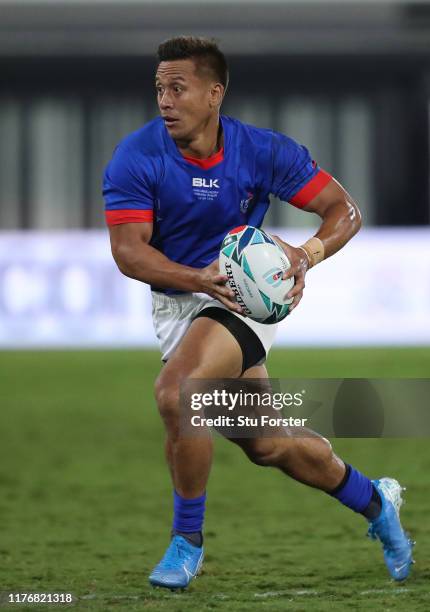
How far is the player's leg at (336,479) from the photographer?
200 inches

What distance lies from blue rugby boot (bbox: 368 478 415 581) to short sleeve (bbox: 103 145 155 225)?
55.5 inches

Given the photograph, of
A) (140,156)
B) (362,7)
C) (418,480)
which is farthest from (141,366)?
(140,156)

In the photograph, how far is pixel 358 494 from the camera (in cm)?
519

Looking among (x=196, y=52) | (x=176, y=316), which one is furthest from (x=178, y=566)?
(x=196, y=52)

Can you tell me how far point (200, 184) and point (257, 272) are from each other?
21.0 inches

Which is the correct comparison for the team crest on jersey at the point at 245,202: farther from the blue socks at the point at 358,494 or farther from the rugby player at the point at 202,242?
the blue socks at the point at 358,494

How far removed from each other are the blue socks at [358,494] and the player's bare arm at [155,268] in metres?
0.85

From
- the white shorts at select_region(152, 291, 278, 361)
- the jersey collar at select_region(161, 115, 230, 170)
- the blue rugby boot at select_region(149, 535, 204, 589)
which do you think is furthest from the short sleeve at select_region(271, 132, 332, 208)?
the blue rugby boot at select_region(149, 535, 204, 589)

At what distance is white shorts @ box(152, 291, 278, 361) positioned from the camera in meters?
5.15

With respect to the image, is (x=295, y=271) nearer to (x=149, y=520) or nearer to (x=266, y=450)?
(x=266, y=450)

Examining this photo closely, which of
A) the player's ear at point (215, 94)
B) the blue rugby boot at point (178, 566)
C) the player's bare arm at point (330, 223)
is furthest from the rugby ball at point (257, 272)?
the blue rugby boot at point (178, 566)

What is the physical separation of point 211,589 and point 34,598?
66 centimetres

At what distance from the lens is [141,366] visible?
45.6 ft

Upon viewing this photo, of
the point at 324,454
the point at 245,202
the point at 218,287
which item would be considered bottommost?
the point at 324,454
